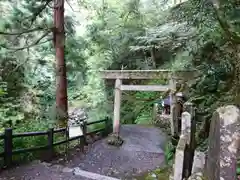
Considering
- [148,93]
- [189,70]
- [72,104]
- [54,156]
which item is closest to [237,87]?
[189,70]

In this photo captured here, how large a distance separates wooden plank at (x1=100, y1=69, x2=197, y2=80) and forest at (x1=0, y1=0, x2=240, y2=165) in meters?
0.25

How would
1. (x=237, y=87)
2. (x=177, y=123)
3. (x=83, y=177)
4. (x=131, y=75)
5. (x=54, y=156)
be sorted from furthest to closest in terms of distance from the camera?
(x=131, y=75) → (x=177, y=123) → (x=54, y=156) → (x=83, y=177) → (x=237, y=87)

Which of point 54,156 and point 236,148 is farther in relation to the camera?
point 54,156

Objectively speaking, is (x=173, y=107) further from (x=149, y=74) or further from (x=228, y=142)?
(x=228, y=142)

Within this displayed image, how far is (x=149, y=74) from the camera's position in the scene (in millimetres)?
8109

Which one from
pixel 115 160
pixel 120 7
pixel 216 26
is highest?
pixel 120 7

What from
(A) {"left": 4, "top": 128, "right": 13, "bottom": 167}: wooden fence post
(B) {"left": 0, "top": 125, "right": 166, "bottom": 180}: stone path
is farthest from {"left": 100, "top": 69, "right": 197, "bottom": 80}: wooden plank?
(A) {"left": 4, "top": 128, "right": 13, "bottom": 167}: wooden fence post

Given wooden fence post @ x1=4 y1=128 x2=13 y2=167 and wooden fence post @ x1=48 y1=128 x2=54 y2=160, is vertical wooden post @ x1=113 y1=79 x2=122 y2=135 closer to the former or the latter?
wooden fence post @ x1=48 y1=128 x2=54 y2=160

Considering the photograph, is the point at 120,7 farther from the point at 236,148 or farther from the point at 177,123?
the point at 236,148

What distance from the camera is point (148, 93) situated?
13.1 meters

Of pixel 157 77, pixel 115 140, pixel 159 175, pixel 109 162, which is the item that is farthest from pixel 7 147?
pixel 157 77

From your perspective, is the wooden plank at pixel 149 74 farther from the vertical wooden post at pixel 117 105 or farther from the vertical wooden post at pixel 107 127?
the vertical wooden post at pixel 107 127

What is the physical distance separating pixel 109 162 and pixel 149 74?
10.1 feet

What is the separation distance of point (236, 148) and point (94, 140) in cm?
757
